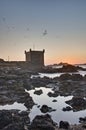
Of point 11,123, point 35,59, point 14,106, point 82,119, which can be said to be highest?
point 11,123

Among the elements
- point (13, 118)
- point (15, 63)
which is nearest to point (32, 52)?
point (15, 63)

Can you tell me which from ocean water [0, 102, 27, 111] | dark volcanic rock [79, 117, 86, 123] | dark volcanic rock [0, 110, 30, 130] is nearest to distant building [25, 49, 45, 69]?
ocean water [0, 102, 27, 111]

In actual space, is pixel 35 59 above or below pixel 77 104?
below

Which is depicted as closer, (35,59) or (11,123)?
(11,123)

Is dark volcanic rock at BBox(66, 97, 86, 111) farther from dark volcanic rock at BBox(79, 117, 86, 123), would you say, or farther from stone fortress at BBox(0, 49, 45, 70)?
stone fortress at BBox(0, 49, 45, 70)

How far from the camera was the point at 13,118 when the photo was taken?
1001 inches

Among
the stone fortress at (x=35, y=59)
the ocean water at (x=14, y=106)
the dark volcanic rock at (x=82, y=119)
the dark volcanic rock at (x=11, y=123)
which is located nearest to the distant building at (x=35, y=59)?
the stone fortress at (x=35, y=59)

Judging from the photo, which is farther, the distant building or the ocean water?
the distant building

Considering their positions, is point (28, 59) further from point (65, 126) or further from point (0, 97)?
point (65, 126)

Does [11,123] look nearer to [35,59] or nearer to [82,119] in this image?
[82,119]

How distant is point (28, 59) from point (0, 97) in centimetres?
8536

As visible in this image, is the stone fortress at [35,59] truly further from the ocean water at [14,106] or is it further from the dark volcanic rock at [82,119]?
the dark volcanic rock at [82,119]

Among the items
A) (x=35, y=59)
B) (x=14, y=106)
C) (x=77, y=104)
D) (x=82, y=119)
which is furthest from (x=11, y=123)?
(x=35, y=59)

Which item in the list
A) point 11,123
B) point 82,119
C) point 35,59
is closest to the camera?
point 11,123
